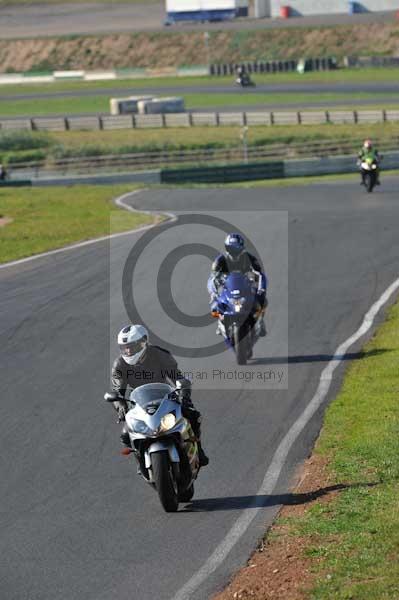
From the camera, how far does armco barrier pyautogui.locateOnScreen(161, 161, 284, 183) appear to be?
148ft

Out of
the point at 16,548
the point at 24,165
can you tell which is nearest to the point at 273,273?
the point at 16,548

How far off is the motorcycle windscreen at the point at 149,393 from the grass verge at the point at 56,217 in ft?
57.1

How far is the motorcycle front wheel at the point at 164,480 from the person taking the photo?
9836 mm

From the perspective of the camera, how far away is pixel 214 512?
Result: 10.3 meters

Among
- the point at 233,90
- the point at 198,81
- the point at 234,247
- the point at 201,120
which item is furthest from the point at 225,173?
the point at 198,81

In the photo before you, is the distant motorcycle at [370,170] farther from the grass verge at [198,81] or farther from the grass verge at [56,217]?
the grass verge at [198,81]

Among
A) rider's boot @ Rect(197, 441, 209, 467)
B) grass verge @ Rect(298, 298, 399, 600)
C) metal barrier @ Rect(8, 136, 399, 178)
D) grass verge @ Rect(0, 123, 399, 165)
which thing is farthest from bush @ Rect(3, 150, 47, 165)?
rider's boot @ Rect(197, 441, 209, 467)

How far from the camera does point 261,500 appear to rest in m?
10.6

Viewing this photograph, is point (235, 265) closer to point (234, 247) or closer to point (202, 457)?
point (234, 247)

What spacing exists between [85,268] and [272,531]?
52.9 ft

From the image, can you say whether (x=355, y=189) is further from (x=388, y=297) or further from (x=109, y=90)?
(x=109, y=90)

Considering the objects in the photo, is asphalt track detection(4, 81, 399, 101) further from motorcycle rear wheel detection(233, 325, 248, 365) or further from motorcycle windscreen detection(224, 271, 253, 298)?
motorcycle rear wheel detection(233, 325, 248, 365)

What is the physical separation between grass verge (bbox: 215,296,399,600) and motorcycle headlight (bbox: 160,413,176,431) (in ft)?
4.26

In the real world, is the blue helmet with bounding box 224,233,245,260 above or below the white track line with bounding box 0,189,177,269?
above
